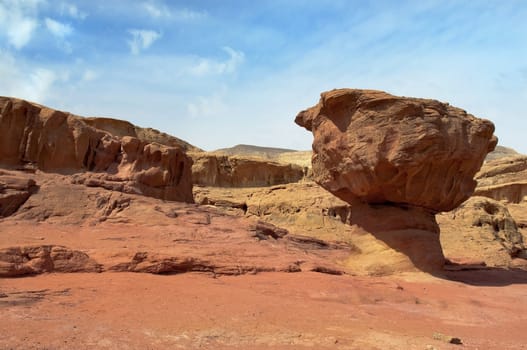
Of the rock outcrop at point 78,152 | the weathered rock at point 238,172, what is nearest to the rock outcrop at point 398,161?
the rock outcrop at point 78,152

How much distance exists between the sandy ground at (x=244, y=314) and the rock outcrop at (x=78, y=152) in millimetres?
5549

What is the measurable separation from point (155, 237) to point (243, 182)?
948 inches

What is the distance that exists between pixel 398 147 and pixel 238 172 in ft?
74.6

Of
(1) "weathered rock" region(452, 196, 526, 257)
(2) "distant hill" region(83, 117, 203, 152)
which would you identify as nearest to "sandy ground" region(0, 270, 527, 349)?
(1) "weathered rock" region(452, 196, 526, 257)

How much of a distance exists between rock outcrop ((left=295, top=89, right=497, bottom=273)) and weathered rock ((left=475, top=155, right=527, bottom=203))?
19.6 meters

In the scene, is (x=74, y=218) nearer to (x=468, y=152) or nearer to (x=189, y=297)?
(x=189, y=297)

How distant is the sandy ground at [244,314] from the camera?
204 inches

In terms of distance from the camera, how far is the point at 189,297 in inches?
283

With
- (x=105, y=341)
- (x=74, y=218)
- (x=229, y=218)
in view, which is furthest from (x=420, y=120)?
(x=105, y=341)

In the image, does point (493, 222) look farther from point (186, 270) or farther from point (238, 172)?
point (238, 172)

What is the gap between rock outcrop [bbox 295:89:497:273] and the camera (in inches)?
469

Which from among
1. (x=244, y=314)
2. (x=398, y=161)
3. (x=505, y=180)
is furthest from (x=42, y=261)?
(x=505, y=180)

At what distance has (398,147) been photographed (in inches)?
468

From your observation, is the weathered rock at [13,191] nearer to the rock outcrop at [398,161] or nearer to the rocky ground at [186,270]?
the rocky ground at [186,270]
